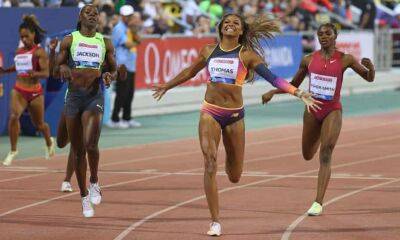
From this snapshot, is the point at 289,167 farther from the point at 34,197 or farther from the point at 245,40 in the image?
the point at 245,40

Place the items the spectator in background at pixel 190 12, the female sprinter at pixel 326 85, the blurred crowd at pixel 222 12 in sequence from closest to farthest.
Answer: the female sprinter at pixel 326 85 → the blurred crowd at pixel 222 12 → the spectator in background at pixel 190 12

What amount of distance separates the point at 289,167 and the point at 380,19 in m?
23.8

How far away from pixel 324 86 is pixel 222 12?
20.8 meters

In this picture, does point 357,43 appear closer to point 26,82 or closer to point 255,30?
point 26,82

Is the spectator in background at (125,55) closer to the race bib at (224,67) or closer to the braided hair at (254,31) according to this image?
the braided hair at (254,31)

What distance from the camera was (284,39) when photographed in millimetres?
32438

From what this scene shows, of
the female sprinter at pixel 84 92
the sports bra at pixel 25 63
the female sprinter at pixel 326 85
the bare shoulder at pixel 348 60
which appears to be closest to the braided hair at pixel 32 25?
the sports bra at pixel 25 63

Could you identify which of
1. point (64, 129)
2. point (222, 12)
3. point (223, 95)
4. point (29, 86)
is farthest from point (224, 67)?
point (222, 12)

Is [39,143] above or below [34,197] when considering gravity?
below

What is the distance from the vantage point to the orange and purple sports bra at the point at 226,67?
11336 millimetres

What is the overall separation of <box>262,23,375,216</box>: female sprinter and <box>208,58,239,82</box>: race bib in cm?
145

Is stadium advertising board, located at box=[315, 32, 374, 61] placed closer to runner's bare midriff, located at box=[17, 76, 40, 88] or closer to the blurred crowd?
the blurred crowd

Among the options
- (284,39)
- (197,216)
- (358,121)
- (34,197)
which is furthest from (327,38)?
(284,39)

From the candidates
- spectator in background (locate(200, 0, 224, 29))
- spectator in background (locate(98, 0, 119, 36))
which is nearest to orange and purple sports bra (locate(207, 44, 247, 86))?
spectator in background (locate(98, 0, 119, 36))
